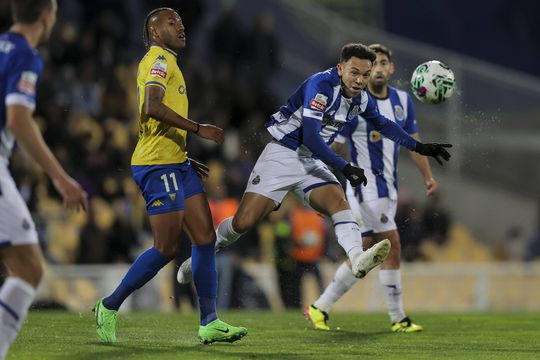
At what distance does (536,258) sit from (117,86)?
7381 millimetres

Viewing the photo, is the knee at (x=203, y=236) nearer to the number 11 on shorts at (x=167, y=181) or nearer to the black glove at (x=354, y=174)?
the number 11 on shorts at (x=167, y=181)

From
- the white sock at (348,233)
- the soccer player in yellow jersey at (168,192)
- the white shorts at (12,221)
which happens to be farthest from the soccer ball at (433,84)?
the white shorts at (12,221)

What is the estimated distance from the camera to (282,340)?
944cm

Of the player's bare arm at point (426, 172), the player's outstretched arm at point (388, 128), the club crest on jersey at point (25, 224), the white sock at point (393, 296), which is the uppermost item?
the player's outstretched arm at point (388, 128)

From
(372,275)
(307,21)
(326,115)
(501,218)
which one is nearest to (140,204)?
(372,275)

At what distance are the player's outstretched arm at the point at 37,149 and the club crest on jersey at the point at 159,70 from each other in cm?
207

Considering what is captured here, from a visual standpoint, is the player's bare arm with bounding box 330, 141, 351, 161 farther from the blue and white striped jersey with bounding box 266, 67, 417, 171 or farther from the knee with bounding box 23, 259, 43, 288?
the knee with bounding box 23, 259, 43, 288

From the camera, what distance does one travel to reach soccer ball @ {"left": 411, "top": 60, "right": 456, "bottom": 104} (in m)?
10.2

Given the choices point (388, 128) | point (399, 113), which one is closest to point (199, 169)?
point (388, 128)

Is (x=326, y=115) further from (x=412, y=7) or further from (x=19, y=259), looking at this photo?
(x=412, y=7)

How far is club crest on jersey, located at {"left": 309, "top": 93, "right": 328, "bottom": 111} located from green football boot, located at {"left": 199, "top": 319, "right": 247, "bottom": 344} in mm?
1889

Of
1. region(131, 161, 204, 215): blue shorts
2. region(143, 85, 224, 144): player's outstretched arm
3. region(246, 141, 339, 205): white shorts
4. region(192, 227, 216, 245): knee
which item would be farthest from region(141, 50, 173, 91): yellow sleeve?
region(246, 141, 339, 205): white shorts

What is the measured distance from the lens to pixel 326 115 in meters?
9.49

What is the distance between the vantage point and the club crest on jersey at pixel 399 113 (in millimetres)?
10852
